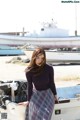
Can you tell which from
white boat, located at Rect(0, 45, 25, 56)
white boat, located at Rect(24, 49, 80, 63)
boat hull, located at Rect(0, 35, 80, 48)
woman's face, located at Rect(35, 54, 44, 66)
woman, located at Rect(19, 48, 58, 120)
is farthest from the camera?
white boat, located at Rect(0, 45, 25, 56)

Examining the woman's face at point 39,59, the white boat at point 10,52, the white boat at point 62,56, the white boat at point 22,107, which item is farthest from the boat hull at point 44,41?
the woman's face at point 39,59

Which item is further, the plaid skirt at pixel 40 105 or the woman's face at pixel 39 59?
the plaid skirt at pixel 40 105

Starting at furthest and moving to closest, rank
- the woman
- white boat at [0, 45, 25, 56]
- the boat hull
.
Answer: white boat at [0, 45, 25, 56], the boat hull, the woman

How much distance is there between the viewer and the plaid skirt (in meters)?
5.32

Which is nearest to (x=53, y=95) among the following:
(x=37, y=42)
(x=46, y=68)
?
(x=46, y=68)

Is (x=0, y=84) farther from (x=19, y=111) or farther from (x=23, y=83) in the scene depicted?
(x=19, y=111)

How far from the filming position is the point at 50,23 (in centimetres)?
5031

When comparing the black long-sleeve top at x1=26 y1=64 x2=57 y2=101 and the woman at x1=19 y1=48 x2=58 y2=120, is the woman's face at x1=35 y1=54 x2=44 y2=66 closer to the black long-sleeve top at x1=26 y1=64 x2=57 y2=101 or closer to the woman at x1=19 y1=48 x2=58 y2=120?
the woman at x1=19 y1=48 x2=58 y2=120

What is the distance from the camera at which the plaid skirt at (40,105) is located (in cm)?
532

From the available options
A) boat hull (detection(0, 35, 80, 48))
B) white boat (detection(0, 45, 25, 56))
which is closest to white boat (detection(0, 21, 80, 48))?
boat hull (detection(0, 35, 80, 48))

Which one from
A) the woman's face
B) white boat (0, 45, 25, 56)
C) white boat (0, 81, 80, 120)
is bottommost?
white boat (0, 45, 25, 56)

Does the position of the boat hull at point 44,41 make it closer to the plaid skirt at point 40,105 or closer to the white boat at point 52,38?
the white boat at point 52,38

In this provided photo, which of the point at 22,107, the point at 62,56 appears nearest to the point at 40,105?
the point at 22,107

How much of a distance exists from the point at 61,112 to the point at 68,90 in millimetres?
1594
